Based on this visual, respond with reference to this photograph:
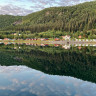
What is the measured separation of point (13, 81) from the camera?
18.5 m

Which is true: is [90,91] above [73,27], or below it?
below

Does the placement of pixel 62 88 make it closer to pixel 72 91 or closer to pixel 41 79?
pixel 72 91

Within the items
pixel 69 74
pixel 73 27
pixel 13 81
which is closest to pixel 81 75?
pixel 69 74

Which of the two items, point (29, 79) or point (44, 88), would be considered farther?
point (29, 79)

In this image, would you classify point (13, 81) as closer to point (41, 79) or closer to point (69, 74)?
point (41, 79)

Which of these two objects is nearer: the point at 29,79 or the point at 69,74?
the point at 29,79

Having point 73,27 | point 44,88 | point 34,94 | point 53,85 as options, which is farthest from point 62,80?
point 73,27

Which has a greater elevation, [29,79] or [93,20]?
[93,20]

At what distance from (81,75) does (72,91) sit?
6261 millimetres

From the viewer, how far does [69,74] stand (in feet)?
70.7

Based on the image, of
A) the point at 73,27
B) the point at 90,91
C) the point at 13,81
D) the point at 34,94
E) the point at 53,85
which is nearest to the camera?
the point at 34,94

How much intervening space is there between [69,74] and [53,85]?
5.14m

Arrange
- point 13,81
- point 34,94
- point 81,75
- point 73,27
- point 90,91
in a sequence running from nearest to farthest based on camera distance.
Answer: point 34,94
point 90,91
point 13,81
point 81,75
point 73,27

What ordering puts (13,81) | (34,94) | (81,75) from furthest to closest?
(81,75), (13,81), (34,94)
